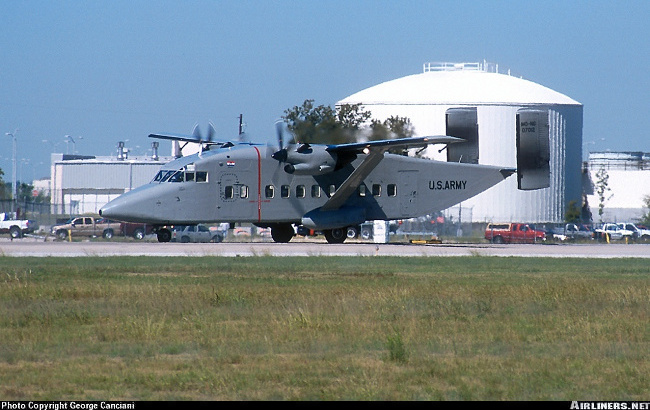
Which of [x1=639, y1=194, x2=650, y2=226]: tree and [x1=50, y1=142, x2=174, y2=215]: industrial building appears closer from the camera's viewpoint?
[x1=639, y1=194, x2=650, y2=226]: tree

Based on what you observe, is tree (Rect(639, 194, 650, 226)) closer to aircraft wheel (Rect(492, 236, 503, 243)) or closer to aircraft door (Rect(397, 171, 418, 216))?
aircraft wheel (Rect(492, 236, 503, 243))

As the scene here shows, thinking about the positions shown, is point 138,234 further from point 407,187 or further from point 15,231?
point 407,187

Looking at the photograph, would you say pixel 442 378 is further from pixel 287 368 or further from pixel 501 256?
pixel 501 256

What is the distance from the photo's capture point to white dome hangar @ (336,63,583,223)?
8662 cm

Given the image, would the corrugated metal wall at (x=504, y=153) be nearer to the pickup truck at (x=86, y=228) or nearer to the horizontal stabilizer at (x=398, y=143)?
the pickup truck at (x=86, y=228)

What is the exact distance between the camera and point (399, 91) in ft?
298

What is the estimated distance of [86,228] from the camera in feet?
210

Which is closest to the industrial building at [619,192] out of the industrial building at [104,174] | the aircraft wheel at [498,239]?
the aircraft wheel at [498,239]

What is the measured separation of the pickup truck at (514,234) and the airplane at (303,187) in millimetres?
20087

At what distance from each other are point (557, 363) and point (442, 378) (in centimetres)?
198

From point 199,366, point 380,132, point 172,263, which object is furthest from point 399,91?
point 199,366

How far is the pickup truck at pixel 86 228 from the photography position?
206ft

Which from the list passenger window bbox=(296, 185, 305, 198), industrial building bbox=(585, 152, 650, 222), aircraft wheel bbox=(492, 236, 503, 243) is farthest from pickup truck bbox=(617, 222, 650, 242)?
passenger window bbox=(296, 185, 305, 198)

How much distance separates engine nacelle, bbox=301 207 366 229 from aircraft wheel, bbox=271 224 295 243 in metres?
3.05
